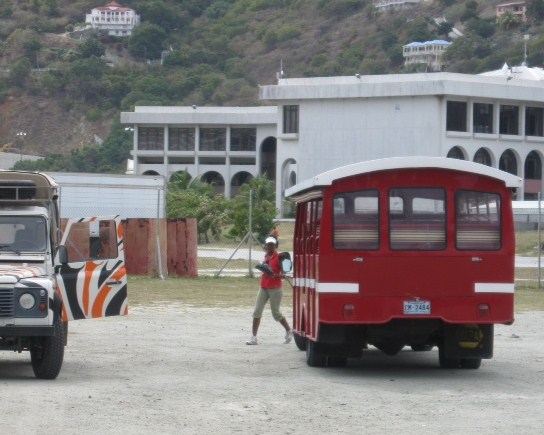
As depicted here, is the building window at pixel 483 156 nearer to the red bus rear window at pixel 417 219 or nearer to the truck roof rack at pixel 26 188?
the red bus rear window at pixel 417 219

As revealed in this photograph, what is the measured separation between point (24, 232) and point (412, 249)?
4828 millimetres

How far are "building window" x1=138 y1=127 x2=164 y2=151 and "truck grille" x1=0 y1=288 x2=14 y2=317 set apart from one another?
99160 mm

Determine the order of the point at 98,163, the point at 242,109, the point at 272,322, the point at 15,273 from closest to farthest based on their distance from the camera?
the point at 15,273 < the point at 272,322 < the point at 242,109 < the point at 98,163

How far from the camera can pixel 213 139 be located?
115000 millimetres

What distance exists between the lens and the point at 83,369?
17.7 m

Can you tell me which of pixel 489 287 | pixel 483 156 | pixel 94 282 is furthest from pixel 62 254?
pixel 483 156

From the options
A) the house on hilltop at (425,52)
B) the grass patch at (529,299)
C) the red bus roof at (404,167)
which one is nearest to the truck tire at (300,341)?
the red bus roof at (404,167)

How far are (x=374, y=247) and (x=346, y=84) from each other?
73.8 metres

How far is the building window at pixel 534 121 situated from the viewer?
94.6 metres

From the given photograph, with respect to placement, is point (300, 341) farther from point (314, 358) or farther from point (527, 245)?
point (527, 245)

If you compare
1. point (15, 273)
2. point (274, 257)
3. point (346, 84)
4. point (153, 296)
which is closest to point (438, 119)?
point (346, 84)

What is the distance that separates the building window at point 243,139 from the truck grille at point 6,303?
9885 cm

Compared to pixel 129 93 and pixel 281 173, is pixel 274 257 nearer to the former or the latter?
pixel 281 173

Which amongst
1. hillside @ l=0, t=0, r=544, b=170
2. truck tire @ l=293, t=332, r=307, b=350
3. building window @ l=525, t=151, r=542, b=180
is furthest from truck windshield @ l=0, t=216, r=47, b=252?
hillside @ l=0, t=0, r=544, b=170
